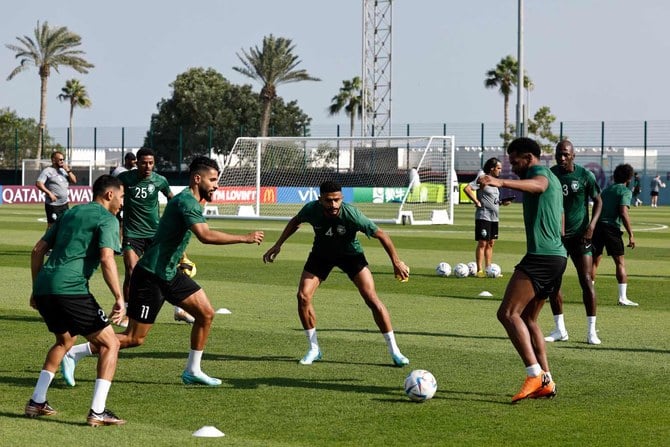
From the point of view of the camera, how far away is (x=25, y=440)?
781 centimetres

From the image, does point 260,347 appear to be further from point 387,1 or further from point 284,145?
point 387,1

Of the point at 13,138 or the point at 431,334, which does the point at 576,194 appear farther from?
the point at 13,138

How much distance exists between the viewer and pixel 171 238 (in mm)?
9641

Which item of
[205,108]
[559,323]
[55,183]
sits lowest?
[559,323]

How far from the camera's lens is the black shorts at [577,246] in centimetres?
1297

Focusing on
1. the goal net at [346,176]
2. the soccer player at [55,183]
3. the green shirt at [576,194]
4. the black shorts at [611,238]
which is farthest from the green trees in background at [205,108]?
the green shirt at [576,194]

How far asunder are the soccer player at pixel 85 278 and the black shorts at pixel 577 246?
242 inches

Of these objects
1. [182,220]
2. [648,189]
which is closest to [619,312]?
[182,220]

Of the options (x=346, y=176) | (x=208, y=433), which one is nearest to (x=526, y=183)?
(x=208, y=433)

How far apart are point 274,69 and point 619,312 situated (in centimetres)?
6464

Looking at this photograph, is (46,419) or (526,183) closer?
(46,419)

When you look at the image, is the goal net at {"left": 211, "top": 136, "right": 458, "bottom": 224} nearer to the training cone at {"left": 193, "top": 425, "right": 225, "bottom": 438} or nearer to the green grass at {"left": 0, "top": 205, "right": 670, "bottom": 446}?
the green grass at {"left": 0, "top": 205, "right": 670, "bottom": 446}

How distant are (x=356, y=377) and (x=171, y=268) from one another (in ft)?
6.48

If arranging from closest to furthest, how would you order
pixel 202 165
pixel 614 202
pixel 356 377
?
pixel 202 165, pixel 356 377, pixel 614 202
